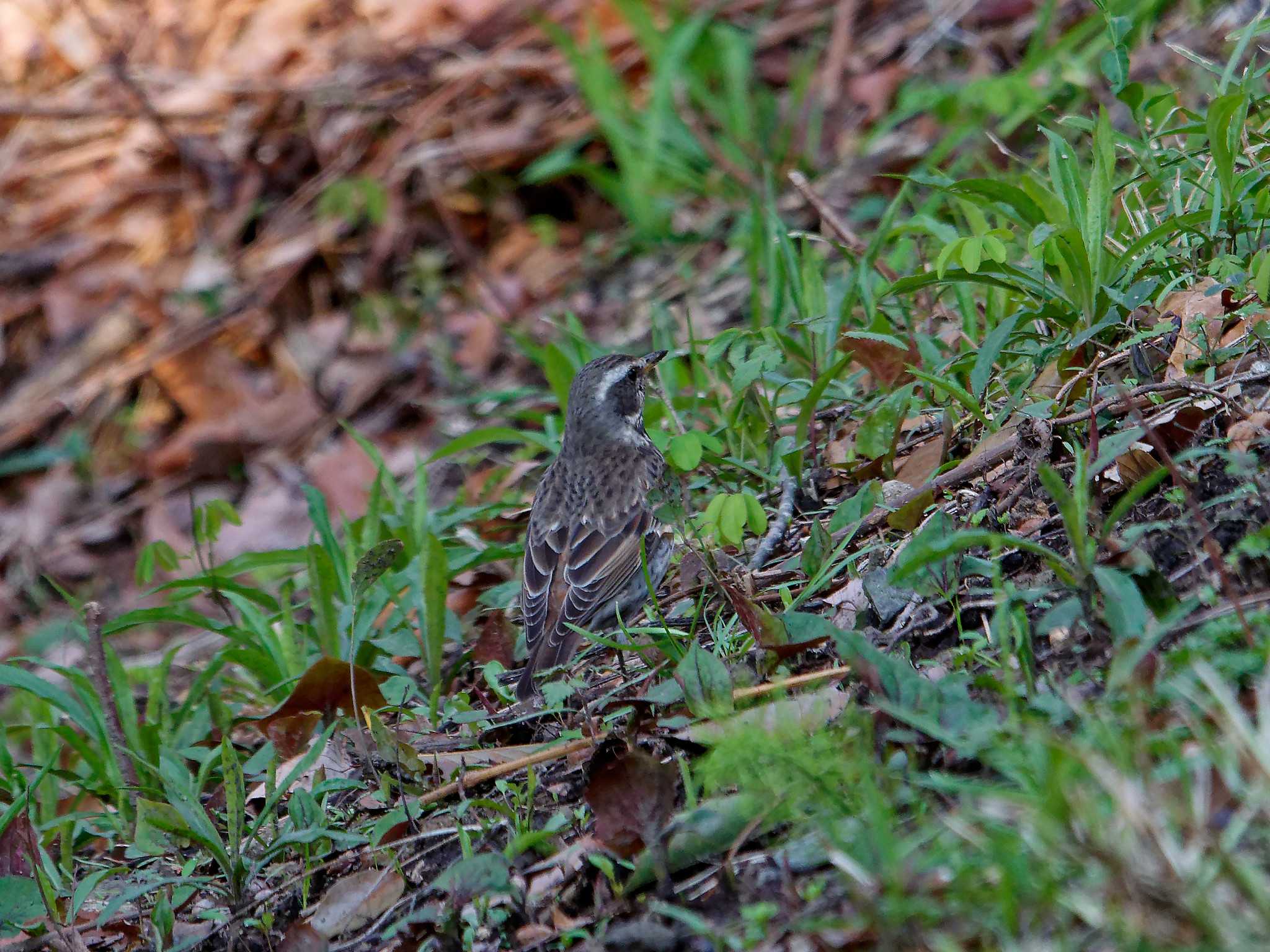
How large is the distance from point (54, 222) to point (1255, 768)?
38.5 ft

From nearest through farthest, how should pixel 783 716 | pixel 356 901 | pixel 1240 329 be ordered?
pixel 783 716 → pixel 356 901 → pixel 1240 329

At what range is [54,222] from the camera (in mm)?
11867

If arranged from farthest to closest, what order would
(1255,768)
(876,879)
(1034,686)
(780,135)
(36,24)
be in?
(36,24)
(780,135)
(1034,686)
(876,879)
(1255,768)

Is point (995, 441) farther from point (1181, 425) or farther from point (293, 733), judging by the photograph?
point (293, 733)

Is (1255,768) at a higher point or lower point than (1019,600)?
higher

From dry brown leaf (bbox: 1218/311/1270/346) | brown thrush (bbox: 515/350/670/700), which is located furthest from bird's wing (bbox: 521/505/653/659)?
dry brown leaf (bbox: 1218/311/1270/346)

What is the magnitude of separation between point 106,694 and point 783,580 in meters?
2.49

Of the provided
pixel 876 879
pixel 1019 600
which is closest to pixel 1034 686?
pixel 1019 600

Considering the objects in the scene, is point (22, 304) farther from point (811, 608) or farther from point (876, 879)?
point (876, 879)

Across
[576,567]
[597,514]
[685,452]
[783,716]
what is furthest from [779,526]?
[783,716]

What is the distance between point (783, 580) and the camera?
16.0ft

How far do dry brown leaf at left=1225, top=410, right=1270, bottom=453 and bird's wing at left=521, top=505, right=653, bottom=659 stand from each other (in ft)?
7.96

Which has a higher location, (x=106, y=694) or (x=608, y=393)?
(x=106, y=694)

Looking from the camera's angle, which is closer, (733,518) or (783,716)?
(783,716)
